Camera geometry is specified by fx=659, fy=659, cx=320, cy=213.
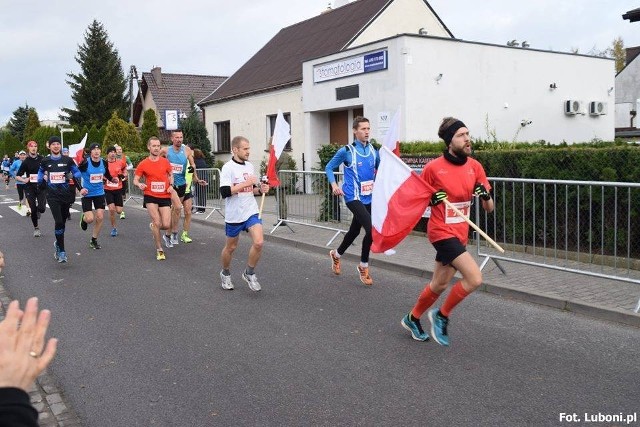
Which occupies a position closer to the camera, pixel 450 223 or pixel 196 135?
pixel 450 223

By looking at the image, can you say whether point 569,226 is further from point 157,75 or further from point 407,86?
point 157,75

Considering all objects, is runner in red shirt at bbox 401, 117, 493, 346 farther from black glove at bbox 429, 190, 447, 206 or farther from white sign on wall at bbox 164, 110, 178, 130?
white sign on wall at bbox 164, 110, 178, 130

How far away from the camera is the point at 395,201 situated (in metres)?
5.99

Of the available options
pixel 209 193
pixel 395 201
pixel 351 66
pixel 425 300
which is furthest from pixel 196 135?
pixel 425 300

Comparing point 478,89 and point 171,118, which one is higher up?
point 171,118

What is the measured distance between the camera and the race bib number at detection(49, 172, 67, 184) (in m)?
10.6

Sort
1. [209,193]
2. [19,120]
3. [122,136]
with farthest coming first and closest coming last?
[19,120] → [122,136] → [209,193]

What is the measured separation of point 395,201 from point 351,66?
1507 centimetres

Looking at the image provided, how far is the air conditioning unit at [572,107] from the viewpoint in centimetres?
2280

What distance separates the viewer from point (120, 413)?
14.9ft

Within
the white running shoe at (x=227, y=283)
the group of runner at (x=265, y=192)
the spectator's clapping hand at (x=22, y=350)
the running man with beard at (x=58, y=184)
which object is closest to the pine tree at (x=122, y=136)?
the group of runner at (x=265, y=192)

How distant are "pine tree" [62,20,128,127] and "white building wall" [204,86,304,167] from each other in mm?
36955

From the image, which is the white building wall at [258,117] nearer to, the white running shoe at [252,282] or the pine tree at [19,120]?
the white running shoe at [252,282]

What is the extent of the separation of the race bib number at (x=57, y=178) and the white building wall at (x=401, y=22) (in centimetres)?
1530
